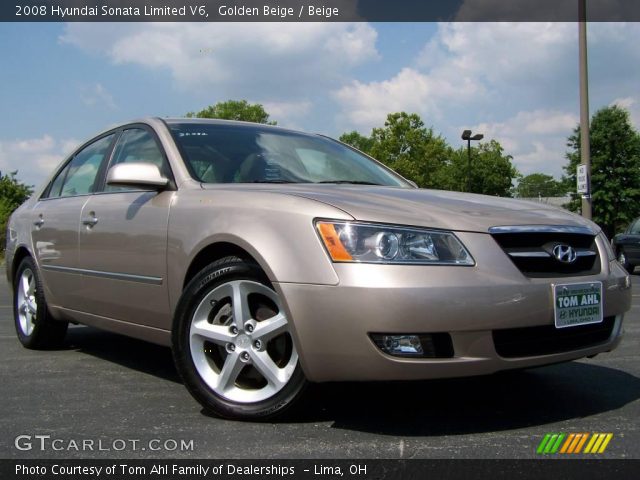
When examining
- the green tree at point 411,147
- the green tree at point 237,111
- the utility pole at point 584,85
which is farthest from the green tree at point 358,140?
the utility pole at point 584,85

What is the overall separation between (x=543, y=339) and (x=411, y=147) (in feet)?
161

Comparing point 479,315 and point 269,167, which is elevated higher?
point 269,167

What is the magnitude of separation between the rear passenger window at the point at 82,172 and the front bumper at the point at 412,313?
7.72ft

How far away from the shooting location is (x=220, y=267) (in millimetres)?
3250

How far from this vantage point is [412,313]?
108 inches

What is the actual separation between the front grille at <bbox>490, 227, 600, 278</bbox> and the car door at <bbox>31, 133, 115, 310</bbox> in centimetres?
272

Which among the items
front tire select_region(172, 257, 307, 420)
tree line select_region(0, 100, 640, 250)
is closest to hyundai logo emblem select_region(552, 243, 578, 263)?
front tire select_region(172, 257, 307, 420)

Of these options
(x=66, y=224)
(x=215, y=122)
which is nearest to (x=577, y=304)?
(x=215, y=122)

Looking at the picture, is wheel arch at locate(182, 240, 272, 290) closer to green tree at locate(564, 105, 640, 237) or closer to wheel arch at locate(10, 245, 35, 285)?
wheel arch at locate(10, 245, 35, 285)

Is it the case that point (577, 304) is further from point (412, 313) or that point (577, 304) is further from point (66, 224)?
point (66, 224)

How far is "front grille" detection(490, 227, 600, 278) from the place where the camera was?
9.87 ft
